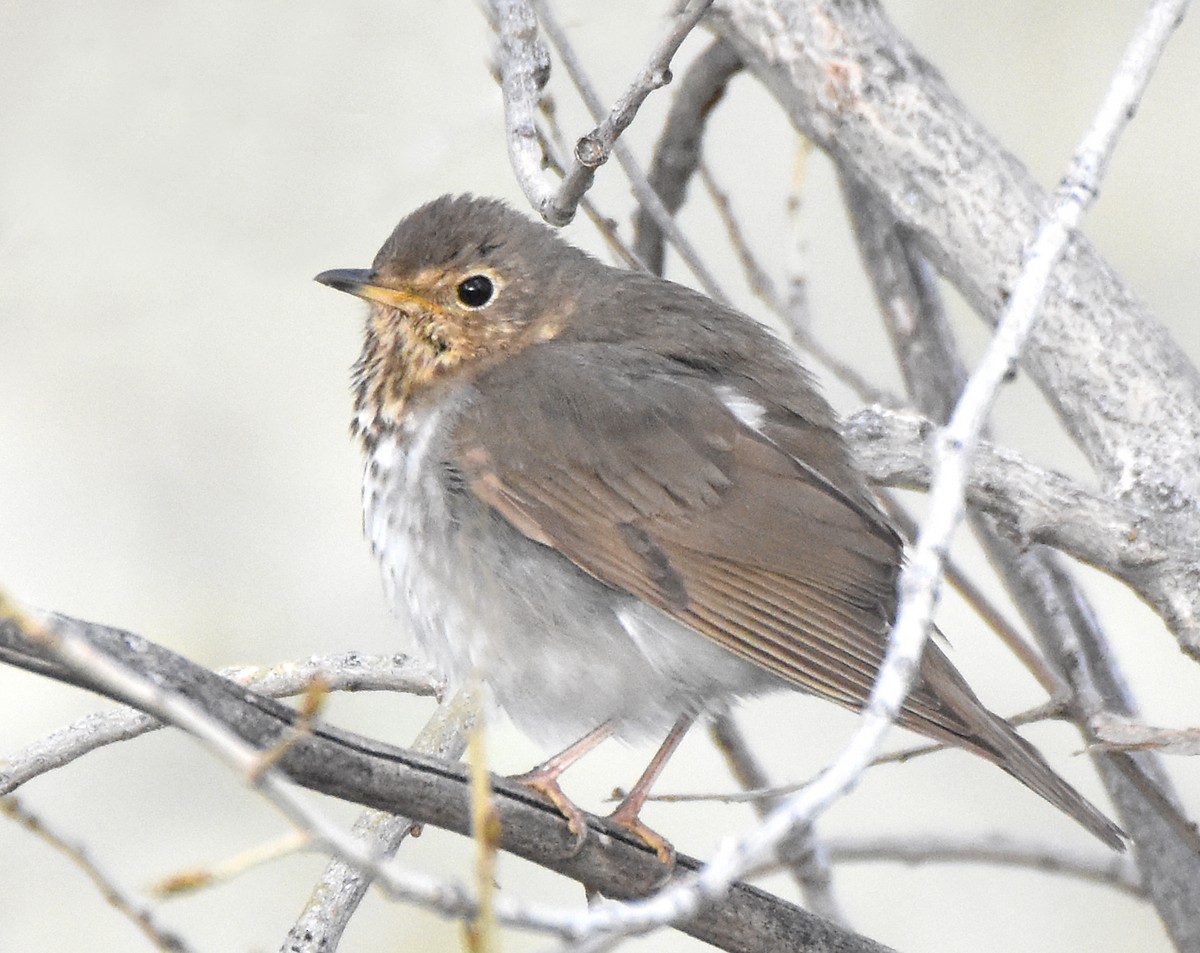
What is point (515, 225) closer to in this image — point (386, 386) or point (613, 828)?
point (386, 386)

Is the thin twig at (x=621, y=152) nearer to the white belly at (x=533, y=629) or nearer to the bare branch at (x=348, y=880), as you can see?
the white belly at (x=533, y=629)

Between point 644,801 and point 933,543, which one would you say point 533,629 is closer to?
point 644,801

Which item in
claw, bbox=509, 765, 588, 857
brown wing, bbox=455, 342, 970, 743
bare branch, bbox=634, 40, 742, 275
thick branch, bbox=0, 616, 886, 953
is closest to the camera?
thick branch, bbox=0, 616, 886, 953

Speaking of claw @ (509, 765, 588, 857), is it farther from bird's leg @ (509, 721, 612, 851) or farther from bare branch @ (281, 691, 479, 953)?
bare branch @ (281, 691, 479, 953)

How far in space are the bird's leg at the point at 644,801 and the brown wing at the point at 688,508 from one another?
0.41m

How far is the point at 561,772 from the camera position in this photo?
395 centimetres

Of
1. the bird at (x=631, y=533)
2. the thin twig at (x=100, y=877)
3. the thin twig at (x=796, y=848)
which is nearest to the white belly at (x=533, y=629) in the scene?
the bird at (x=631, y=533)

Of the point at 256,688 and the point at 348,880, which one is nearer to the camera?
the point at 348,880

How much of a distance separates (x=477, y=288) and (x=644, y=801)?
1407 millimetres

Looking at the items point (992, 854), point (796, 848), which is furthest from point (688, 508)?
point (992, 854)

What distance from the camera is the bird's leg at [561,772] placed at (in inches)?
137

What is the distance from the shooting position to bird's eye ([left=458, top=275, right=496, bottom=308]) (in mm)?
4500

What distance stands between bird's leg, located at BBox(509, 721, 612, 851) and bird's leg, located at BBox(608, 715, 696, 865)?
132mm

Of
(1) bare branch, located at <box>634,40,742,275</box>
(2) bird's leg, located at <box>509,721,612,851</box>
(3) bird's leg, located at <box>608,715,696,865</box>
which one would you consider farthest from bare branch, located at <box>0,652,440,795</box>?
(1) bare branch, located at <box>634,40,742,275</box>
